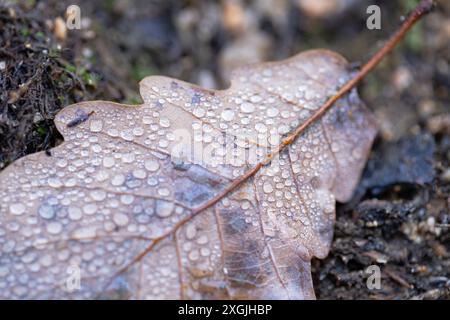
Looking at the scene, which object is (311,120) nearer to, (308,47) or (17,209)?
(17,209)

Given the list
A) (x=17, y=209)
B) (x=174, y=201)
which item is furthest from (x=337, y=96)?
(x=17, y=209)

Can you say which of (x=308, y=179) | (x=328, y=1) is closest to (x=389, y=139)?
(x=308, y=179)

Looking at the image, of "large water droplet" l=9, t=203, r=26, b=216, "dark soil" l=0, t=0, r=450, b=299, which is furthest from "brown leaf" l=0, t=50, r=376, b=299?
"dark soil" l=0, t=0, r=450, b=299

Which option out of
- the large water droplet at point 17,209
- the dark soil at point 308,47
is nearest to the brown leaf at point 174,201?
the large water droplet at point 17,209

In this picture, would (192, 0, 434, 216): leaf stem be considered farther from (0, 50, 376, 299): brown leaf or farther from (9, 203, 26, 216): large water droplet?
(9, 203, 26, 216): large water droplet

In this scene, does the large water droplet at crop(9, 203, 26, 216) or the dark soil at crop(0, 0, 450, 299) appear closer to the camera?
the large water droplet at crop(9, 203, 26, 216)
